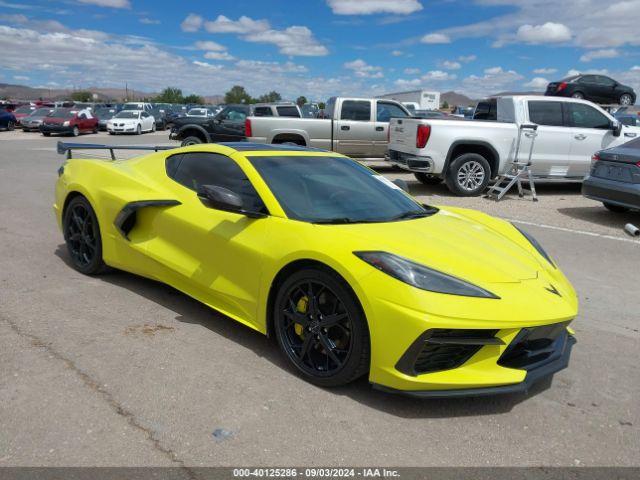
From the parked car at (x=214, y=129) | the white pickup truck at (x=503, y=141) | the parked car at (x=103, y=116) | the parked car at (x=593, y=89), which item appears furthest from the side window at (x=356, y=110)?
the parked car at (x=103, y=116)

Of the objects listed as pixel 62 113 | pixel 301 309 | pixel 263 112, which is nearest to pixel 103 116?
pixel 62 113

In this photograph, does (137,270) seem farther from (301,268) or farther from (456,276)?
(456,276)

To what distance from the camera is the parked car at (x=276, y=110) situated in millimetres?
15875

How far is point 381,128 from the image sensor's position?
1448cm

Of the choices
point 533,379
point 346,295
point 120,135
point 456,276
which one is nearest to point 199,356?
point 346,295

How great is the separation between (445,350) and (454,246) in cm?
76

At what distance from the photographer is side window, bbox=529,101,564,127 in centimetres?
1093

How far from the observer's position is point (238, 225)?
358cm

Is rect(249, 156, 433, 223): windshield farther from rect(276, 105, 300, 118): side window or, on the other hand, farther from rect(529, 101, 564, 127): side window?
rect(276, 105, 300, 118): side window

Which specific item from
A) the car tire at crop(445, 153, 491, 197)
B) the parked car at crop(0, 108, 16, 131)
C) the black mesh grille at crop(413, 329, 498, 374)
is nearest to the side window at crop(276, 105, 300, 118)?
the car tire at crop(445, 153, 491, 197)

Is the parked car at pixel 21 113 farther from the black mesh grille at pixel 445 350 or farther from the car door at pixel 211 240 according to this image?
the black mesh grille at pixel 445 350

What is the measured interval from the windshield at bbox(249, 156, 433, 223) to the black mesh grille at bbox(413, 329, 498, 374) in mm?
1061

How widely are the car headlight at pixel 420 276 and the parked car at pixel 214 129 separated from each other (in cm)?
1417

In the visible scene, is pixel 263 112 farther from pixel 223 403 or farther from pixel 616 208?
pixel 223 403
